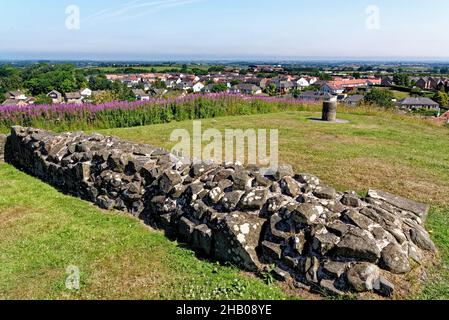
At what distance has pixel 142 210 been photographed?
5520 millimetres

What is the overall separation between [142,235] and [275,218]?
201 cm

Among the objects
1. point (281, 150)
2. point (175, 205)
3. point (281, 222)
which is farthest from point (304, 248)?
point (281, 150)

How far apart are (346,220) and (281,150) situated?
531 cm

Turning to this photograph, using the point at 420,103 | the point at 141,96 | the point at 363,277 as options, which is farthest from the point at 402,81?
the point at 363,277

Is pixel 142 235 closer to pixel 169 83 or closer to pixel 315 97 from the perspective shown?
pixel 315 97

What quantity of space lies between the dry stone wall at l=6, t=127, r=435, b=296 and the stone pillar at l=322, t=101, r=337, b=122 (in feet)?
30.7

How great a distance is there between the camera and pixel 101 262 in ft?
13.9

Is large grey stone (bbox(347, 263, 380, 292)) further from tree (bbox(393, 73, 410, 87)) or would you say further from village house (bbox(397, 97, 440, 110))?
tree (bbox(393, 73, 410, 87))

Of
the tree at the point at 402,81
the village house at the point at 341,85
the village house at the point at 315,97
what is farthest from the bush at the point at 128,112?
the tree at the point at 402,81

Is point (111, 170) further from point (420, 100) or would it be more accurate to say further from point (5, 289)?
point (420, 100)

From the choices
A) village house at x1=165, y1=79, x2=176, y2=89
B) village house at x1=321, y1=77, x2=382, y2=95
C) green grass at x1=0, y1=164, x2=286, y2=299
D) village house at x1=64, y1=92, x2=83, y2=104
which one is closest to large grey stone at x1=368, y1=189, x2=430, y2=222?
green grass at x1=0, y1=164, x2=286, y2=299

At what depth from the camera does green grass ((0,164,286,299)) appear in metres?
3.66

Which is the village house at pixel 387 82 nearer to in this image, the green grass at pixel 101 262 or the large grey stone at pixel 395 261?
the large grey stone at pixel 395 261

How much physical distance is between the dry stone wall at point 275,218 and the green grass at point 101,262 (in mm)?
278
